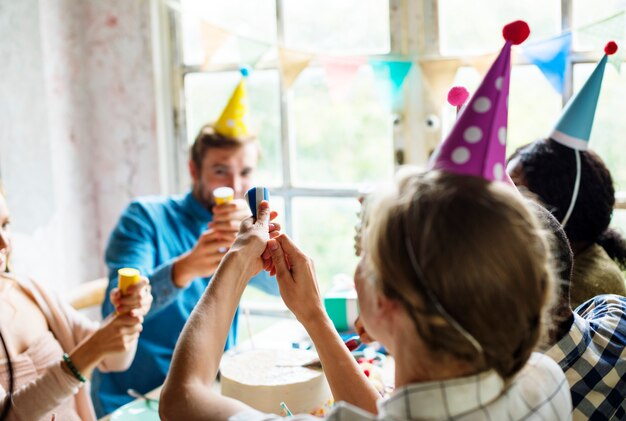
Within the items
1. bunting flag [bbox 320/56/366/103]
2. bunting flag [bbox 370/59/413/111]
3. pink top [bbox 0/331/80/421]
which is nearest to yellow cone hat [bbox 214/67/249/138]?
bunting flag [bbox 320/56/366/103]

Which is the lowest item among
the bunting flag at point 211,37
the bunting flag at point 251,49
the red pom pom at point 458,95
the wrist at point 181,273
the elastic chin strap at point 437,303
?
the wrist at point 181,273

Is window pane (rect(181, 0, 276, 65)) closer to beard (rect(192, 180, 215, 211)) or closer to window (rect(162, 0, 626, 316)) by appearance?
window (rect(162, 0, 626, 316))

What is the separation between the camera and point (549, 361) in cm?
89

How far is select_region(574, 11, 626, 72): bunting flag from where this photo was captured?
1.72 m

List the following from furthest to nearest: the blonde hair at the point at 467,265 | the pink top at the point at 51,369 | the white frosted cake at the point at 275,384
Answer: the pink top at the point at 51,369 → the white frosted cake at the point at 275,384 → the blonde hair at the point at 467,265

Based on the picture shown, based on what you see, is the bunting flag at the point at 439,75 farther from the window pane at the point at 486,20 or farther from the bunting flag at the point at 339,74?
the bunting flag at the point at 339,74

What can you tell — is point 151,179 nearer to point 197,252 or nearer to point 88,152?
point 88,152

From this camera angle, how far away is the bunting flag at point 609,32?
1.72m

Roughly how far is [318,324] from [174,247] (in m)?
1.08

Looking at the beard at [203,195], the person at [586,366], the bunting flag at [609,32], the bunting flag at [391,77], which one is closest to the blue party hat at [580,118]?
the bunting flag at [609,32]

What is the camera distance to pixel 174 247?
2037 millimetres

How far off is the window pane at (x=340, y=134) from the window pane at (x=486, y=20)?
10.5 inches

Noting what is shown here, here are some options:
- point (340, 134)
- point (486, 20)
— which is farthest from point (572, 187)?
point (340, 134)

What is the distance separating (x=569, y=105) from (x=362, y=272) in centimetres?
89
